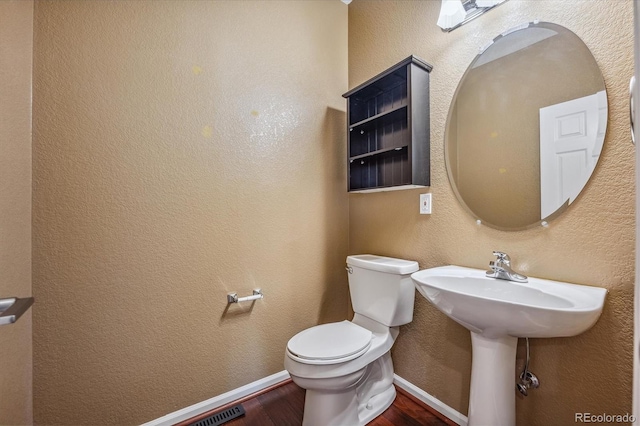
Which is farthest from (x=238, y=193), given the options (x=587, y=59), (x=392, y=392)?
(x=587, y=59)

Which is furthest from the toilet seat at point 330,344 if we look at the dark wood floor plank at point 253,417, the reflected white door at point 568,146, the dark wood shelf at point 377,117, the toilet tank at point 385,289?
the dark wood shelf at point 377,117

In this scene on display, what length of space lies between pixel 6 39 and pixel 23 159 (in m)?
0.42

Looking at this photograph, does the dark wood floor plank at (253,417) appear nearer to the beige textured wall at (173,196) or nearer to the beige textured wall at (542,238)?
the beige textured wall at (173,196)

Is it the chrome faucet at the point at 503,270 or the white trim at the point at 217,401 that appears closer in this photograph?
the chrome faucet at the point at 503,270

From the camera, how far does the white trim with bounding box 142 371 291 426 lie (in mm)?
1350

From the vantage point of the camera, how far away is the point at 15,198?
100 cm

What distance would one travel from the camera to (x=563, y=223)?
1.04 metres

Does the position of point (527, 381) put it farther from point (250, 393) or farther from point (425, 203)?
point (250, 393)

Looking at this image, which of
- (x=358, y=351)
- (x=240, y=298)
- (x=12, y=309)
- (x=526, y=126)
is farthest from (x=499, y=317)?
(x=12, y=309)

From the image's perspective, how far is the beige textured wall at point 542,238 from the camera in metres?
0.92

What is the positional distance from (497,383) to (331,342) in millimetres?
684

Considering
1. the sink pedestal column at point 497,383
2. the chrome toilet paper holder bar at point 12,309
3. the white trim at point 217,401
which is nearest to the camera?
the chrome toilet paper holder bar at point 12,309

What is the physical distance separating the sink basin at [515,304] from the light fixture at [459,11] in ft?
3.95

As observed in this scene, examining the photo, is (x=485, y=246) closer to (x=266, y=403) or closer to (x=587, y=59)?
(x=587, y=59)
